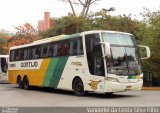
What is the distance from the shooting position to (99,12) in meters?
43.8

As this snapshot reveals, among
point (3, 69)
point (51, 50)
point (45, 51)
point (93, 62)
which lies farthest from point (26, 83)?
point (3, 69)

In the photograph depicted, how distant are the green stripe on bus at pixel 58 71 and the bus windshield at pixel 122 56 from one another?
11.6 feet

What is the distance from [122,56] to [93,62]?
1.44 metres

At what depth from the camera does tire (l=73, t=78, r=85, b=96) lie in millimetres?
20797

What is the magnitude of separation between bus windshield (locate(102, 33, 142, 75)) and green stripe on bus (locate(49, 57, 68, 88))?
355 cm

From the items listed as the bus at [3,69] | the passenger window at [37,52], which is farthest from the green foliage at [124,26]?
the passenger window at [37,52]

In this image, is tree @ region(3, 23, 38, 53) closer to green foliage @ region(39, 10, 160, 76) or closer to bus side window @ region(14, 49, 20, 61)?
green foliage @ region(39, 10, 160, 76)

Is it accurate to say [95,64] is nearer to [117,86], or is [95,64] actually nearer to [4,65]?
[117,86]

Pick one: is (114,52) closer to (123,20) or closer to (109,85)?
(109,85)

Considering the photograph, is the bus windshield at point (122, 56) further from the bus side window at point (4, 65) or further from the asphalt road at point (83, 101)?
the bus side window at point (4, 65)

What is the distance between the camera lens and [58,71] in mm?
23188

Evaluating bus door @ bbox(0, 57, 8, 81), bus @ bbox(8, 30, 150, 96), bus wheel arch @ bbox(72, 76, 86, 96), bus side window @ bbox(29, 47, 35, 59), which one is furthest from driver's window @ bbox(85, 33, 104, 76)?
bus door @ bbox(0, 57, 8, 81)

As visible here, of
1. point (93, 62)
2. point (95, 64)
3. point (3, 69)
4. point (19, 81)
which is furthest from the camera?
point (3, 69)

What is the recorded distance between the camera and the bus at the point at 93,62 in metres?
19.0
